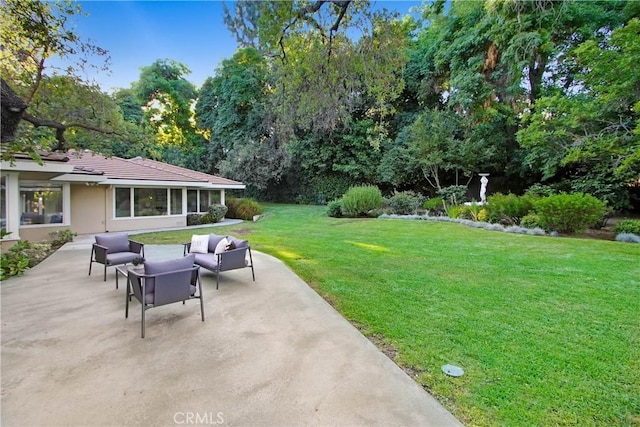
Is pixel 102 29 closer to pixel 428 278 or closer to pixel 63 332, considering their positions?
pixel 63 332

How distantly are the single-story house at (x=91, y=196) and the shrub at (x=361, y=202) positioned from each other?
7.01m

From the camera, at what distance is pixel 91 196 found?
41.2 feet

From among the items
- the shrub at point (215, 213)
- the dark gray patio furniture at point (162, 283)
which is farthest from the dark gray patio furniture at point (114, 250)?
the shrub at point (215, 213)

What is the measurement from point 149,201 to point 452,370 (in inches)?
591

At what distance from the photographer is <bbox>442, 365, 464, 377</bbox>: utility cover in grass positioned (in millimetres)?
2756

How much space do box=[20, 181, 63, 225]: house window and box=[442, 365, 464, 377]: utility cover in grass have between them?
1321cm

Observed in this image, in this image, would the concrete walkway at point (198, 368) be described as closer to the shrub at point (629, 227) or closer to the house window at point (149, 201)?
the house window at point (149, 201)

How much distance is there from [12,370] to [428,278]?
5550 millimetres

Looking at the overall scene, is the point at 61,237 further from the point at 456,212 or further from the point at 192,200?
the point at 456,212

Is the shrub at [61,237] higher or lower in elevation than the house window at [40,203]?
lower

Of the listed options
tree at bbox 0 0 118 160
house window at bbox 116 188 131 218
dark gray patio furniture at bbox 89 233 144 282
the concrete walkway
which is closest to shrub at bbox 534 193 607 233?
the concrete walkway

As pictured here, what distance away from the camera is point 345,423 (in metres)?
2.19

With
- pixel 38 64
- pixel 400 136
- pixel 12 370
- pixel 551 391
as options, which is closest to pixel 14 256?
pixel 38 64

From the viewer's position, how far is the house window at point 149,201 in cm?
1405
